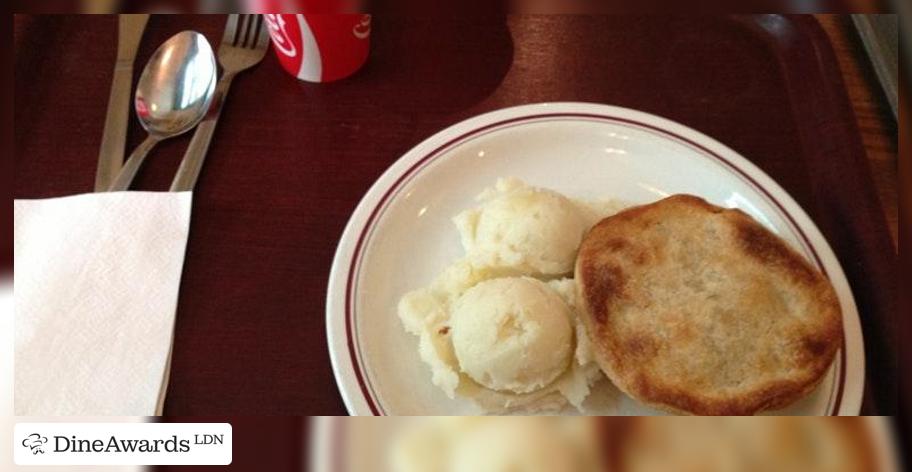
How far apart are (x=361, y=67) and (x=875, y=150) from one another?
17.1 inches

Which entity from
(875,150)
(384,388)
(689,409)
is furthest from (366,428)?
(875,150)

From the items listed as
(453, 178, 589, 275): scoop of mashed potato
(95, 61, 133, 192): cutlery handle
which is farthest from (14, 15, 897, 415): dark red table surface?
(453, 178, 589, 275): scoop of mashed potato

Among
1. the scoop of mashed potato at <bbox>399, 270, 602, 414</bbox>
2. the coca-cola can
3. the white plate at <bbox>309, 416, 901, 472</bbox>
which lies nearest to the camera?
the white plate at <bbox>309, 416, 901, 472</bbox>

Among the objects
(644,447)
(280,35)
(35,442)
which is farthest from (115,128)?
(644,447)

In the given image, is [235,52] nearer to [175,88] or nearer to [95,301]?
[175,88]

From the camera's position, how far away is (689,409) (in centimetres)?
43

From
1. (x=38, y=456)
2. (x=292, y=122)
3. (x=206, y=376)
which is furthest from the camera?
(x=292, y=122)

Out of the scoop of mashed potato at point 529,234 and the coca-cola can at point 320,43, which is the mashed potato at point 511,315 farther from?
the coca-cola can at point 320,43

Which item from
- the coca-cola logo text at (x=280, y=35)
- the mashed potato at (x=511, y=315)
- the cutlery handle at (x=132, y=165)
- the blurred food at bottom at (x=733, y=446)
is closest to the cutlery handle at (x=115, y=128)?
the cutlery handle at (x=132, y=165)

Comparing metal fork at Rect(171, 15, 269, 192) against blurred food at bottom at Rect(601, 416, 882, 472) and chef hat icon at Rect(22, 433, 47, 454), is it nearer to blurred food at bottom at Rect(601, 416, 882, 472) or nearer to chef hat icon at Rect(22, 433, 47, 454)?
chef hat icon at Rect(22, 433, 47, 454)

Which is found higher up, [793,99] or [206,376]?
[793,99]

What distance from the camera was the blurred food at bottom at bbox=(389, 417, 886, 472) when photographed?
36 cm

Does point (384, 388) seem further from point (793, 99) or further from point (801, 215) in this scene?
point (793, 99)

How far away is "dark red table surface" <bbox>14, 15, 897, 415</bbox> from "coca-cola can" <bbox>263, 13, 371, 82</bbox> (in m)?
0.01
